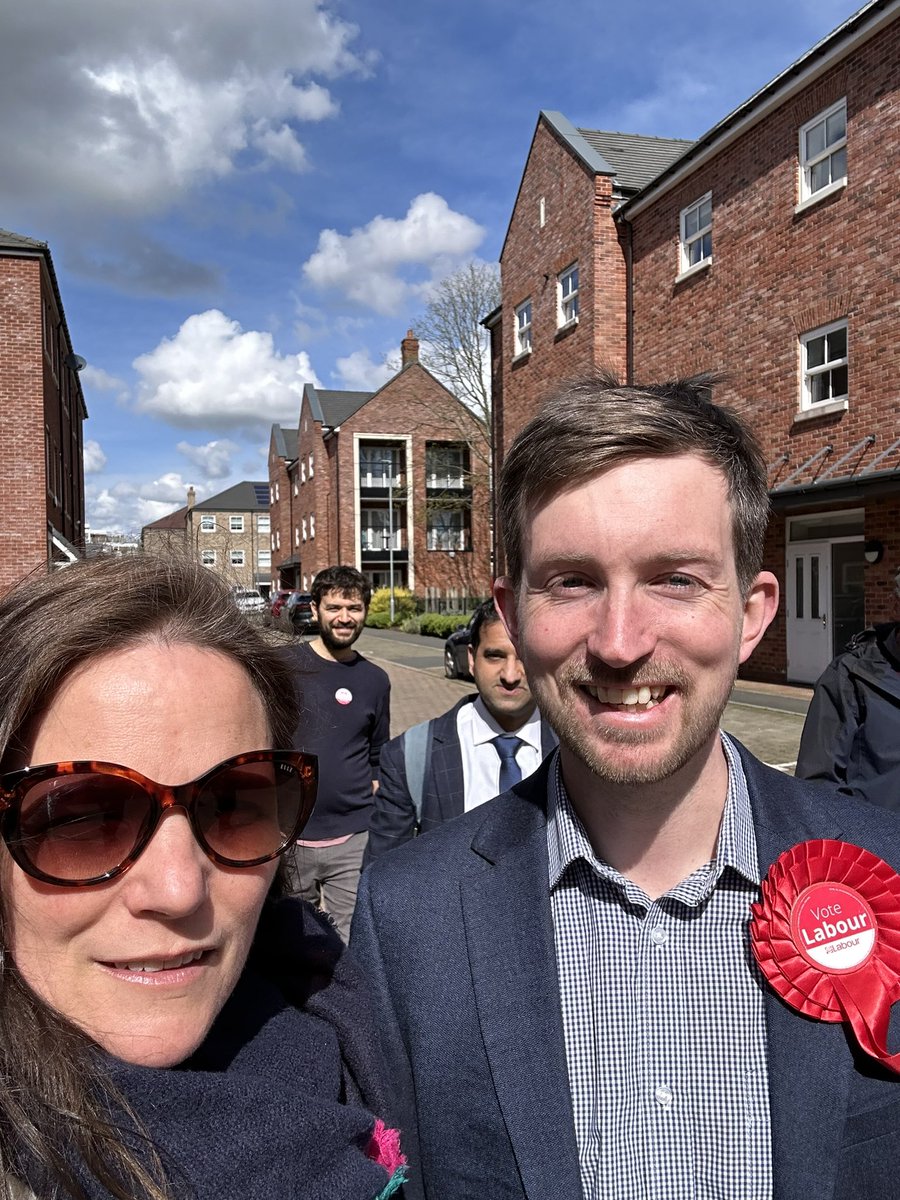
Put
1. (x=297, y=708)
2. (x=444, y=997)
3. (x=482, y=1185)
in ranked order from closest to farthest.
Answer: (x=482, y=1185)
(x=444, y=997)
(x=297, y=708)

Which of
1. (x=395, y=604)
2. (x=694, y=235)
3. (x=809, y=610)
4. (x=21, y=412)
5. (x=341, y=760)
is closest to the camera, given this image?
(x=341, y=760)

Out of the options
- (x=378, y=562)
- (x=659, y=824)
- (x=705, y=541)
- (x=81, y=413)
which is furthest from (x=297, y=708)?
(x=378, y=562)

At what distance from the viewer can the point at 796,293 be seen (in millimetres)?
14109

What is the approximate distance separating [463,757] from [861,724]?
5.38 feet

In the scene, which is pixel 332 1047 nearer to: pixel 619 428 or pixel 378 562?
pixel 619 428

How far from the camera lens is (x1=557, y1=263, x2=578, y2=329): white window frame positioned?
64.8ft

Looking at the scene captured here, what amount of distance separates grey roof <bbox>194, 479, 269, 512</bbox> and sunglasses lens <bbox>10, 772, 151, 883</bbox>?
3078 inches

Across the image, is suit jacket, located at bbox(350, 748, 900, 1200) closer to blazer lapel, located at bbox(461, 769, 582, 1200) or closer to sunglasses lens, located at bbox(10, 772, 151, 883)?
blazer lapel, located at bbox(461, 769, 582, 1200)

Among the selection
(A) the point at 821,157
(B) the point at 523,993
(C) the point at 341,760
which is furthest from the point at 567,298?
(B) the point at 523,993

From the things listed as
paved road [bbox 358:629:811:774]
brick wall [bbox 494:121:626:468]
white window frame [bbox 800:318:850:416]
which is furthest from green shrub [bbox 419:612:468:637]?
white window frame [bbox 800:318:850:416]

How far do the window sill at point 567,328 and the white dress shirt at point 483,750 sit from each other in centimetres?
1730

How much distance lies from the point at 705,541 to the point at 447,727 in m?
2.45

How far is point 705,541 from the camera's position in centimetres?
153

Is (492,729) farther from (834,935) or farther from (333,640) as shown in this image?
(834,935)
